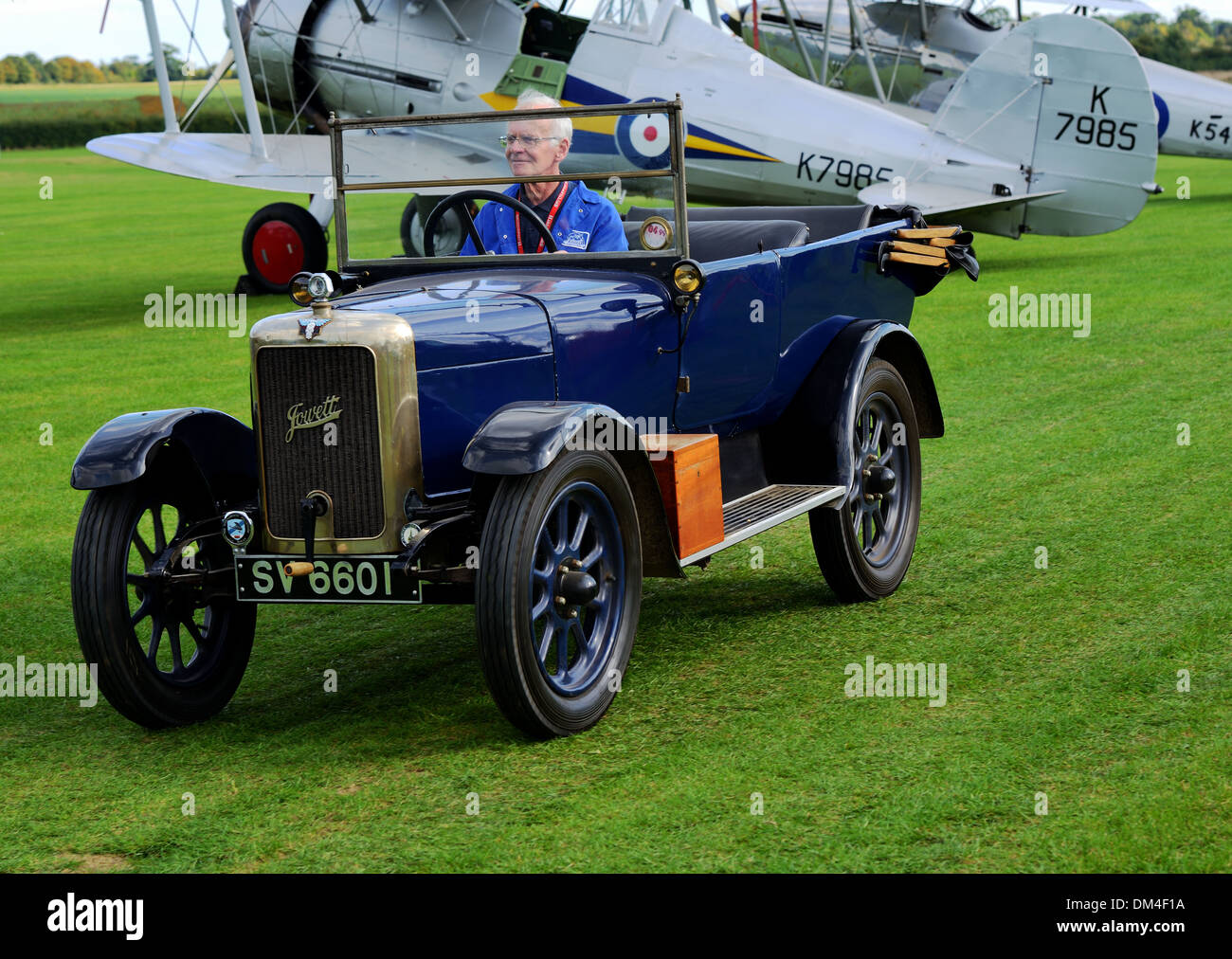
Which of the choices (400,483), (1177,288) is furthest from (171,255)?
(400,483)

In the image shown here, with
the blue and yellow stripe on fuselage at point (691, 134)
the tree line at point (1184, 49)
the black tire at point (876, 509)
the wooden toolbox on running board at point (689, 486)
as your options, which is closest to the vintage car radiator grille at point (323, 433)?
the wooden toolbox on running board at point (689, 486)

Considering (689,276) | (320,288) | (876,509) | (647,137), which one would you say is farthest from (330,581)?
(876,509)

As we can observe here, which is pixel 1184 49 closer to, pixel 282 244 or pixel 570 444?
pixel 282 244

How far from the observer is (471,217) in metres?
5.34

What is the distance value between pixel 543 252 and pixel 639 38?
10.9 meters

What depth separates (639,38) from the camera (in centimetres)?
1529

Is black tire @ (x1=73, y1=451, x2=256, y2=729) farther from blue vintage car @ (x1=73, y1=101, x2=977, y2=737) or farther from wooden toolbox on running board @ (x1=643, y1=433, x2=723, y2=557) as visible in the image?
wooden toolbox on running board @ (x1=643, y1=433, x2=723, y2=557)

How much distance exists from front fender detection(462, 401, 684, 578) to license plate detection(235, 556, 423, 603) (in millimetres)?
391

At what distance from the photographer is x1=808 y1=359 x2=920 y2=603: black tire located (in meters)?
5.54

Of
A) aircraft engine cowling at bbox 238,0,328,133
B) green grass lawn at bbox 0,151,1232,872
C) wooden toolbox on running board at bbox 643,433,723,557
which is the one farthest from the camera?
aircraft engine cowling at bbox 238,0,328,133

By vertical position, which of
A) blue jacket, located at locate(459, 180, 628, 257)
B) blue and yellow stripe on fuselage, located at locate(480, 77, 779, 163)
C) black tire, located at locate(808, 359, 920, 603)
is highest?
blue and yellow stripe on fuselage, located at locate(480, 77, 779, 163)

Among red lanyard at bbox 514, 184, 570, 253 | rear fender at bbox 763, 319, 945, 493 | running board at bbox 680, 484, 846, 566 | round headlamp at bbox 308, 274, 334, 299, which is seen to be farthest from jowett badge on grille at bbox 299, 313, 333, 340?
rear fender at bbox 763, 319, 945, 493
